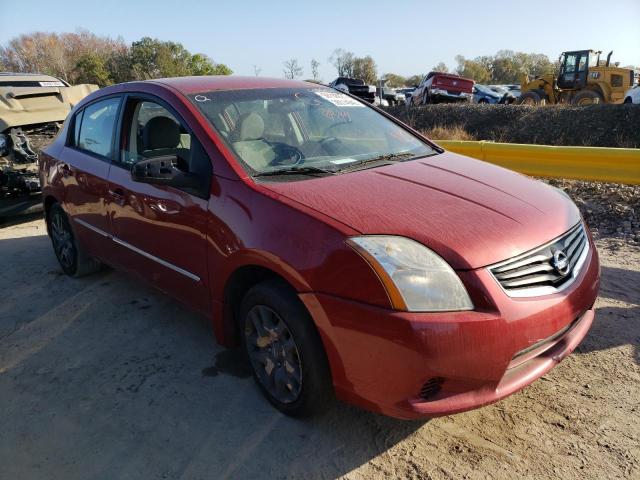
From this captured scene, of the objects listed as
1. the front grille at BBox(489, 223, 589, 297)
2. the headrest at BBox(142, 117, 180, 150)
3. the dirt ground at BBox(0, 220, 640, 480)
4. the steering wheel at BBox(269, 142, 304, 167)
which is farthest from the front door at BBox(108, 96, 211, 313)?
the front grille at BBox(489, 223, 589, 297)

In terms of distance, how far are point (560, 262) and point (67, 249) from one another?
4147mm

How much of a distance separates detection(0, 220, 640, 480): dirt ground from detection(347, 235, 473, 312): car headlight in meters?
0.78

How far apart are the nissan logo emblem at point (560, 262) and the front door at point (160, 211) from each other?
5.80 ft

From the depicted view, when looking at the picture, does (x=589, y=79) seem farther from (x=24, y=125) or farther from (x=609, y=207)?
(x=24, y=125)

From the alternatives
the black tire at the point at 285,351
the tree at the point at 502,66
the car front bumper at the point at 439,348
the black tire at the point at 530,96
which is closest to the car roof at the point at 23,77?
the black tire at the point at 285,351

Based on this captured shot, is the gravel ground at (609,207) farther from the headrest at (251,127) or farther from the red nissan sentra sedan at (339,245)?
the headrest at (251,127)

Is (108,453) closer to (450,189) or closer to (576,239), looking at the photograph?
(450,189)

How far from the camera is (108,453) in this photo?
240 cm

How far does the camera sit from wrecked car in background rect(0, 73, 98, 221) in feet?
21.0

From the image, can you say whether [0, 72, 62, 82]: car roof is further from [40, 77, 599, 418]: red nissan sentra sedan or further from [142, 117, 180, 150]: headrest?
[142, 117, 180, 150]: headrest

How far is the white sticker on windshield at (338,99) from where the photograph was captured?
12.1ft

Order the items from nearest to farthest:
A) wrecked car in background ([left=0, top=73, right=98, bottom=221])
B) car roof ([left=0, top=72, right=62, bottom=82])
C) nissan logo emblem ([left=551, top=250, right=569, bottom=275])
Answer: nissan logo emblem ([left=551, top=250, right=569, bottom=275]) → wrecked car in background ([left=0, top=73, right=98, bottom=221]) → car roof ([left=0, top=72, right=62, bottom=82])

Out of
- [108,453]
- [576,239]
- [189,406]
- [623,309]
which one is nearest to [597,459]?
[576,239]

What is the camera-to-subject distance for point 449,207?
2.39 meters
